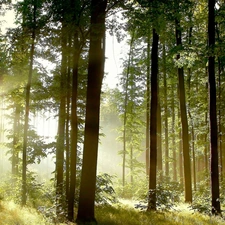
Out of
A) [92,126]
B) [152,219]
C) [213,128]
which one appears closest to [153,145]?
[213,128]

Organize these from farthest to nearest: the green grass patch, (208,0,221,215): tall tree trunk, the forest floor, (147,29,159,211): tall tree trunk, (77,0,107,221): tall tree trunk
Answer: (147,29,159,211): tall tree trunk → (208,0,221,215): tall tree trunk → the green grass patch → (77,0,107,221): tall tree trunk → the forest floor

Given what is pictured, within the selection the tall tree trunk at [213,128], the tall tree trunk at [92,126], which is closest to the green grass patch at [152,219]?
the tall tree trunk at [92,126]

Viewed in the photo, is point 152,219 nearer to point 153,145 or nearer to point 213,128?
point 153,145

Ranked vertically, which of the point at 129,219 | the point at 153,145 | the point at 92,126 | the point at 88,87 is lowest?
the point at 129,219

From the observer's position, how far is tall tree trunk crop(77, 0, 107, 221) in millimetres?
7961

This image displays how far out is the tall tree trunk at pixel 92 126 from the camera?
796 centimetres

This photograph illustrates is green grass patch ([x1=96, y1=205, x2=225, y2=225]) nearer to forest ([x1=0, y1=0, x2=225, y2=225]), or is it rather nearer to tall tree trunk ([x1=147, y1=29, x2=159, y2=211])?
forest ([x1=0, y1=0, x2=225, y2=225])

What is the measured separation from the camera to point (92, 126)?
8070 millimetres

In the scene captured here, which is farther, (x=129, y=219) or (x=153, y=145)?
(x=153, y=145)

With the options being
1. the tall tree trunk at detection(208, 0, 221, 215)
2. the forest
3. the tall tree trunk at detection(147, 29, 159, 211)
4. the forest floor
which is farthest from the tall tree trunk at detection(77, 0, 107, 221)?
the tall tree trunk at detection(208, 0, 221, 215)

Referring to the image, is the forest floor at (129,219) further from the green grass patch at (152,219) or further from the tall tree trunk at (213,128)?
the tall tree trunk at (213,128)

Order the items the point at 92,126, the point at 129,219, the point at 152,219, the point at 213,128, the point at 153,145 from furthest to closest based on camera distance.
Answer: the point at 153,145
the point at 213,128
the point at 129,219
the point at 152,219
the point at 92,126

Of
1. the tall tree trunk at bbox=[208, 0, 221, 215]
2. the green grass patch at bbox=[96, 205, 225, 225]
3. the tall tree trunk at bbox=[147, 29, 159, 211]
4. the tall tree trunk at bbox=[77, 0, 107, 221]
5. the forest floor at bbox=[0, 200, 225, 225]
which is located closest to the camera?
the forest floor at bbox=[0, 200, 225, 225]

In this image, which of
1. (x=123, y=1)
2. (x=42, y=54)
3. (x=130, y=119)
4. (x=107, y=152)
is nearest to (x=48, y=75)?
(x=42, y=54)
